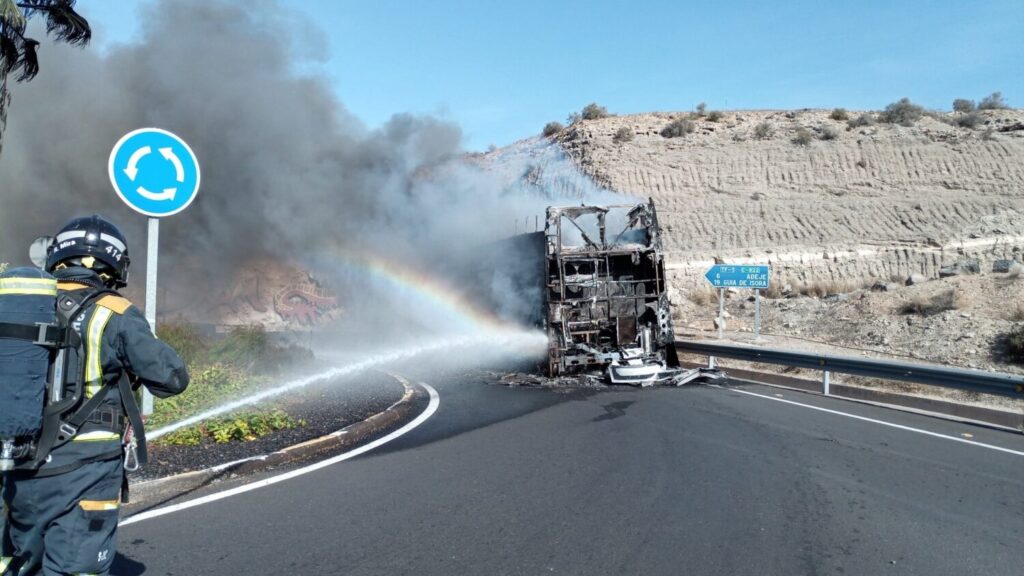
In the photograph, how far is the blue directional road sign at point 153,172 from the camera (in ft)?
18.9

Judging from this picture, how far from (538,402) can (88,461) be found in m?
7.69

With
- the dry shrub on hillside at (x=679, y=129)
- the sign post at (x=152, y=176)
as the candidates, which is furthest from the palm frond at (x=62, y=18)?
the dry shrub on hillside at (x=679, y=129)

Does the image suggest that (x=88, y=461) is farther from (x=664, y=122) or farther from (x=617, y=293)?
(x=664, y=122)

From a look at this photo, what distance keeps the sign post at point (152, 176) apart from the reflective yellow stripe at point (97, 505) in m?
3.32

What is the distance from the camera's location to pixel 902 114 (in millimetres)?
36281

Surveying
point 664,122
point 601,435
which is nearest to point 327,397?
point 601,435

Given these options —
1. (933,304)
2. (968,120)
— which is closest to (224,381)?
→ (933,304)

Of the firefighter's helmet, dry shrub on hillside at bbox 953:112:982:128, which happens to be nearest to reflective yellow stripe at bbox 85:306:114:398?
the firefighter's helmet

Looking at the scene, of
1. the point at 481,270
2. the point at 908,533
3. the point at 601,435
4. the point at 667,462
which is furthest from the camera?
the point at 481,270

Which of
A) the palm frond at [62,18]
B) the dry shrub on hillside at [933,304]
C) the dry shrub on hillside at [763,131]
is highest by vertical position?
the dry shrub on hillside at [763,131]

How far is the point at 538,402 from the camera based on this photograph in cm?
1012

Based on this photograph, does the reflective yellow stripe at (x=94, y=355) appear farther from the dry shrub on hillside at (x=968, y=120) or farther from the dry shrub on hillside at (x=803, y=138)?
the dry shrub on hillside at (x=968, y=120)

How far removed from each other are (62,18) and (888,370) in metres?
14.5

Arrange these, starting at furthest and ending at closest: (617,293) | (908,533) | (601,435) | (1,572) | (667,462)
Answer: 1. (617,293)
2. (601,435)
3. (667,462)
4. (908,533)
5. (1,572)
